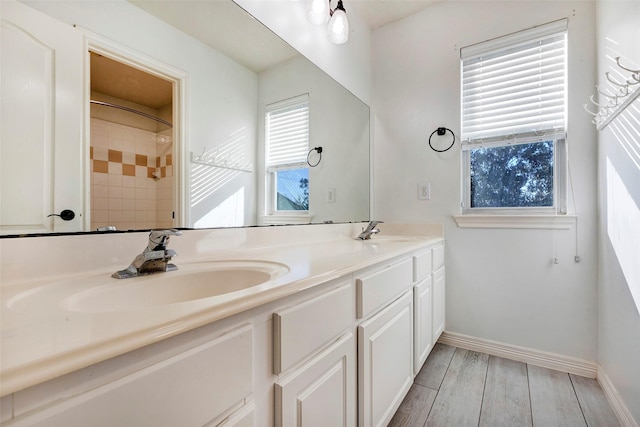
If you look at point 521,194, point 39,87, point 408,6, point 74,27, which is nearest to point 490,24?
point 408,6

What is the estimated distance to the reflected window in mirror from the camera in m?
1.38

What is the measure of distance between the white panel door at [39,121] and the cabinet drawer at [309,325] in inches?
24.3

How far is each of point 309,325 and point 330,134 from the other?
1384 mm

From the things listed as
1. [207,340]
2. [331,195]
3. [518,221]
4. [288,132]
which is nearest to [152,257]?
[207,340]

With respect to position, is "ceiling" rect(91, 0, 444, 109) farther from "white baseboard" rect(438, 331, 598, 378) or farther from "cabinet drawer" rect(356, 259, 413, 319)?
"white baseboard" rect(438, 331, 598, 378)

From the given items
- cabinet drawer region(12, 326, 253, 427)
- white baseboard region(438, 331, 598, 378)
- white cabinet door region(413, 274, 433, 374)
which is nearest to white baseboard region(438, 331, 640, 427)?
white baseboard region(438, 331, 598, 378)

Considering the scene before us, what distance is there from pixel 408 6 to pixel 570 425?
8.75 feet

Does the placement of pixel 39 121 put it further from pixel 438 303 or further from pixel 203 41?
pixel 438 303

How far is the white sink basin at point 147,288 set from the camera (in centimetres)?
56

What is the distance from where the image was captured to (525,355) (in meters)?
1.79

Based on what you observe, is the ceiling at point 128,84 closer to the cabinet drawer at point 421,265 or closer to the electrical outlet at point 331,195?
the electrical outlet at point 331,195

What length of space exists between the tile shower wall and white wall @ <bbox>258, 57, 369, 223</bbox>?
0.46 metres

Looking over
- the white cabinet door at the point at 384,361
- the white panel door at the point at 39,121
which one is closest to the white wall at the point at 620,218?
the white cabinet door at the point at 384,361

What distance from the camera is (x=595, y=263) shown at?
5.26 ft
